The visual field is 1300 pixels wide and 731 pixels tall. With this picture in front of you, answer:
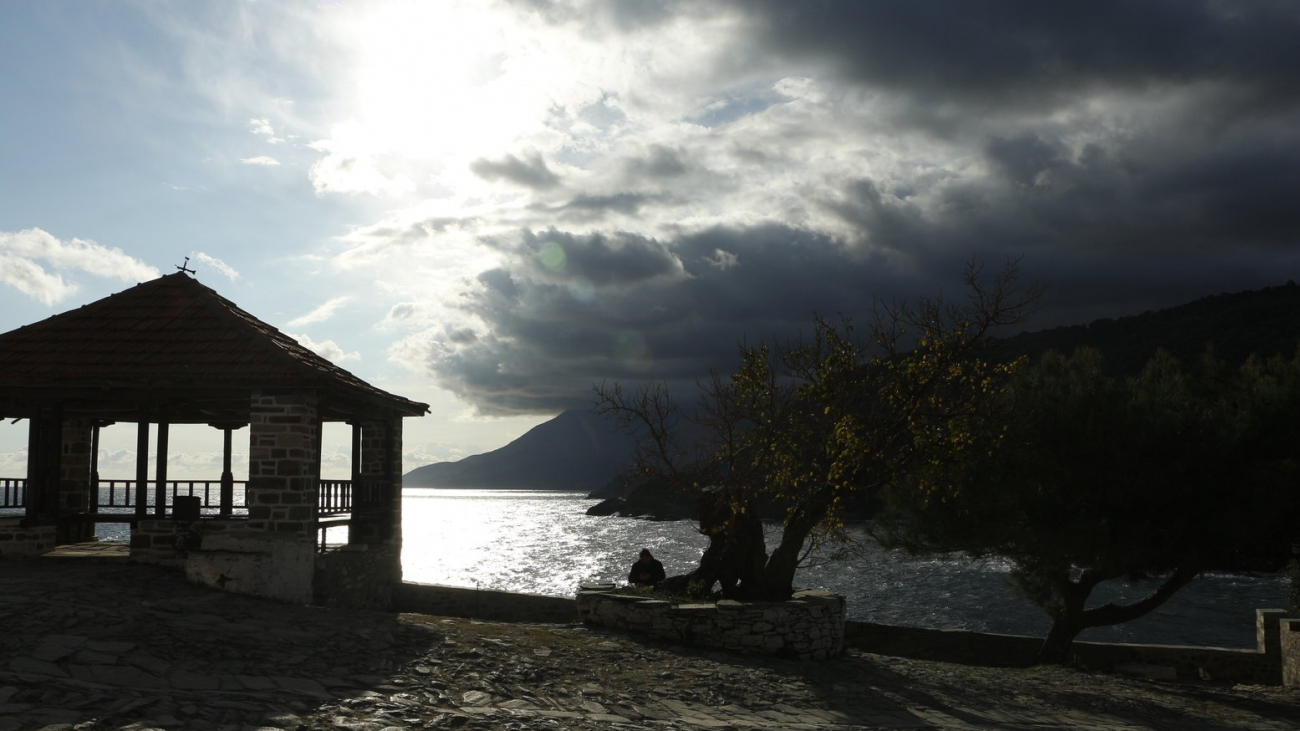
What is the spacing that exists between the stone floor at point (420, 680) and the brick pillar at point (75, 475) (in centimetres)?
457

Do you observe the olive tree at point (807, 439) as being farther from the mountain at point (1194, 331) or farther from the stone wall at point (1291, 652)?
the mountain at point (1194, 331)

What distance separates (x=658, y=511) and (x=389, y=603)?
120 meters

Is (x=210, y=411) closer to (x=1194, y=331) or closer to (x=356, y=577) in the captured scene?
(x=356, y=577)

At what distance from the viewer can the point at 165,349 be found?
50.0 feet

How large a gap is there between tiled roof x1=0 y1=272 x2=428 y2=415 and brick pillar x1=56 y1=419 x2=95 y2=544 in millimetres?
3594

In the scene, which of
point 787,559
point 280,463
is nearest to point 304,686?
point 280,463

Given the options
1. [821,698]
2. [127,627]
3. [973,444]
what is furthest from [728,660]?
[127,627]

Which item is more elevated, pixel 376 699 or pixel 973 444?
pixel 973 444

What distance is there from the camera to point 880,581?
5759 centimetres

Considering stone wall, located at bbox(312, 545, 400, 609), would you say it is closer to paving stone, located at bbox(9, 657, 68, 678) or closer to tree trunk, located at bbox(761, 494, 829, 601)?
paving stone, located at bbox(9, 657, 68, 678)

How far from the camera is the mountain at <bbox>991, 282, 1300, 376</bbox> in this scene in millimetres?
57969

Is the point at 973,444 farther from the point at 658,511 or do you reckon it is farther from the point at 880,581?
the point at 658,511

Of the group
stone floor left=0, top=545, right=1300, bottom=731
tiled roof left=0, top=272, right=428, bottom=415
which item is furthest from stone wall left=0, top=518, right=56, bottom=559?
tiled roof left=0, top=272, right=428, bottom=415

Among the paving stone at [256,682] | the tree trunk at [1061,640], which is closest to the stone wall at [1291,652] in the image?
the tree trunk at [1061,640]
